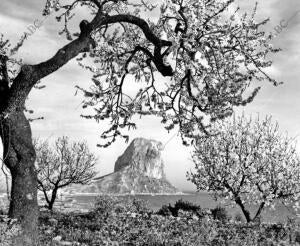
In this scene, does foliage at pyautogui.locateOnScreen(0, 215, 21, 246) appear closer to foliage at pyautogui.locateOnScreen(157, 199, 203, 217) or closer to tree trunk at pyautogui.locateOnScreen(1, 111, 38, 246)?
tree trunk at pyautogui.locateOnScreen(1, 111, 38, 246)

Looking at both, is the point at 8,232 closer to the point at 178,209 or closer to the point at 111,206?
the point at 111,206

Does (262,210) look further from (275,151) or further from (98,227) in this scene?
(98,227)

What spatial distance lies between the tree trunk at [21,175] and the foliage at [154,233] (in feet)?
9.03

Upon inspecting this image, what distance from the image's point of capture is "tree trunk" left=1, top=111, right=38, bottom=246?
395 inches

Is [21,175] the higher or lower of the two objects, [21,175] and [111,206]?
the higher

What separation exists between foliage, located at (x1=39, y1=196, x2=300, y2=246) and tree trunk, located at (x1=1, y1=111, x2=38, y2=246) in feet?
9.03

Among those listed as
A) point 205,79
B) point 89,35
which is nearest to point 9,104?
point 89,35

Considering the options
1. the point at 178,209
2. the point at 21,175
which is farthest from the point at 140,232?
the point at 178,209

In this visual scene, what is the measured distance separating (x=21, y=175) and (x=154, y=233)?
22.7 feet

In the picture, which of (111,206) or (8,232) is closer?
(8,232)

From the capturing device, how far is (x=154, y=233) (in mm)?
15602

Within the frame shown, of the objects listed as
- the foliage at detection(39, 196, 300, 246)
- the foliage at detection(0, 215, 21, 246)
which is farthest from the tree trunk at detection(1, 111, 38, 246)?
the foliage at detection(39, 196, 300, 246)

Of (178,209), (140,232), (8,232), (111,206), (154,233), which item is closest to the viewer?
(8,232)

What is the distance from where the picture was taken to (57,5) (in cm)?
1228
